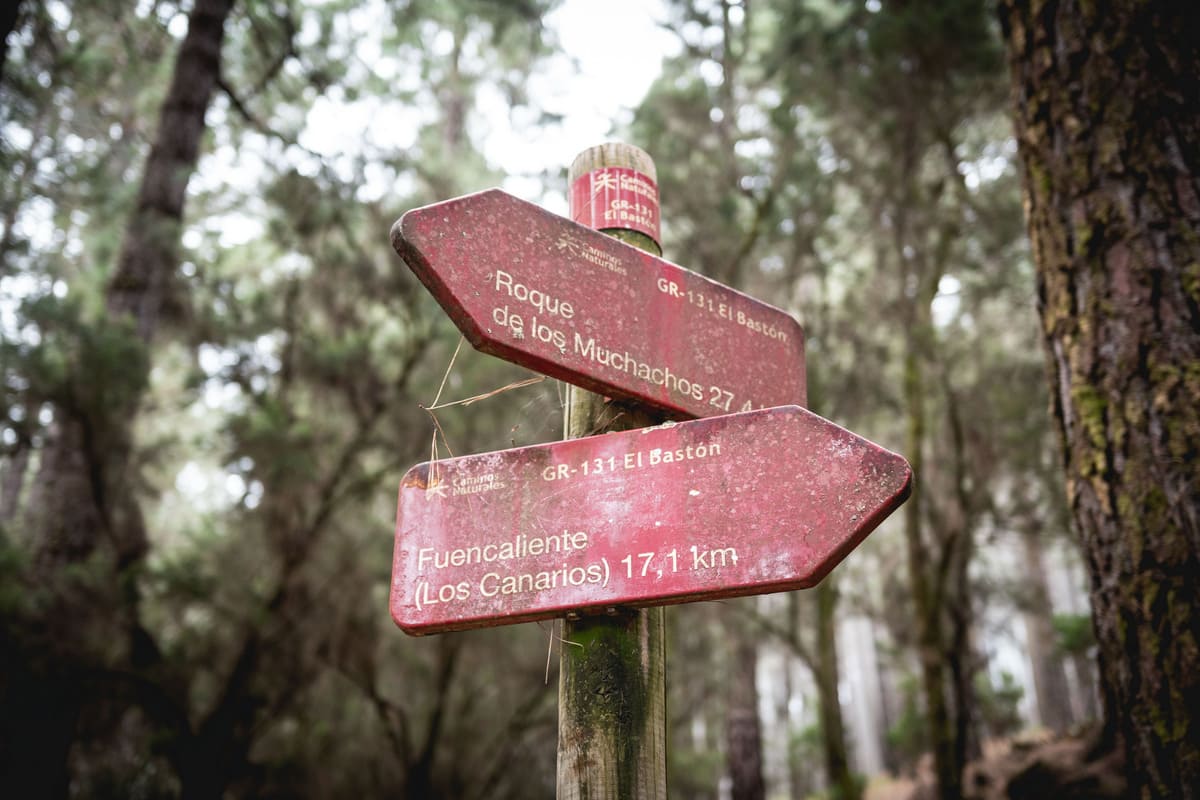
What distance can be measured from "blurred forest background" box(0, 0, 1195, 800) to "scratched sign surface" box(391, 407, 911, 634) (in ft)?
11.0

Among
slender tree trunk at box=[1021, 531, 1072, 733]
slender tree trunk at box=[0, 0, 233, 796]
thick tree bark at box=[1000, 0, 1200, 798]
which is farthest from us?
slender tree trunk at box=[1021, 531, 1072, 733]

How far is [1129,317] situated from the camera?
7.66 feet

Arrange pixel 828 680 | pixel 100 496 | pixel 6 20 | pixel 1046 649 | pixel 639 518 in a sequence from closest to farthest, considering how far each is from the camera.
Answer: pixel 639 518
pixel 6 20
pixel 100 496
pixel 828 680
pixel 1046 649

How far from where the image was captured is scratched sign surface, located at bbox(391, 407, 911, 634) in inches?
60.6

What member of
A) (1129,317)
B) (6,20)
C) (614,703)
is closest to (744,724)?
(1129,317)

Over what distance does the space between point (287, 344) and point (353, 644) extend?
2.85 metres

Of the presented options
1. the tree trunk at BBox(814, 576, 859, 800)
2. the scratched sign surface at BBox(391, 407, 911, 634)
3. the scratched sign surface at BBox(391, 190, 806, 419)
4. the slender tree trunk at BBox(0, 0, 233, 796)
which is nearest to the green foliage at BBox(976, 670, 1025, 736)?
the tree trunk at BBox(814, 576, 859, 800)

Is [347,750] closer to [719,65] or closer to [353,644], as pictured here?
[353,644]

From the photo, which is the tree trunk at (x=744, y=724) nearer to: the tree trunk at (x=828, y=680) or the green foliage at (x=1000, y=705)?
the tree trunk at (x=828, y=680)

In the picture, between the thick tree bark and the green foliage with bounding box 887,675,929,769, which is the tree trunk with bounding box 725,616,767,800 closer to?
the green foliage with bounding box 887,675,929,769

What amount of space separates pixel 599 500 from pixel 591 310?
0.42m

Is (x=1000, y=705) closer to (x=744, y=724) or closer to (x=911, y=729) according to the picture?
(x=911, y=729)

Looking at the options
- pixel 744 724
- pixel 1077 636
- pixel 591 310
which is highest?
pixel 591 310

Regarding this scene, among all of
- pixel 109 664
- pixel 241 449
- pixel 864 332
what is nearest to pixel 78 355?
pixel 241 449
